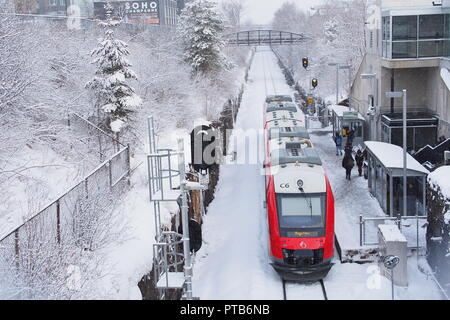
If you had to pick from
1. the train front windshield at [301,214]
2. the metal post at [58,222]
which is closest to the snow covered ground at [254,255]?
the train front windshield at [301,214]

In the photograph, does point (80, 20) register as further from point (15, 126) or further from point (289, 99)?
point (15, 126)

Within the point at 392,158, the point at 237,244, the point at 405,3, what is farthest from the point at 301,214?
the point at 405,3

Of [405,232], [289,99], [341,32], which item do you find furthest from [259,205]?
[341,32]

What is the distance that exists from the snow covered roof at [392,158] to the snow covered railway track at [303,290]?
5.05 metres

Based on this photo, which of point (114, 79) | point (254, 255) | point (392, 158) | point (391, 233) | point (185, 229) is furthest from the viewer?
point (114, 79)

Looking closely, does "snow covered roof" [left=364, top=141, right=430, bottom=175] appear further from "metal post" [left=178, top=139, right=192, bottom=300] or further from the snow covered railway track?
Result: "metal post" [left=178, top=139, right=192, bottom=300]

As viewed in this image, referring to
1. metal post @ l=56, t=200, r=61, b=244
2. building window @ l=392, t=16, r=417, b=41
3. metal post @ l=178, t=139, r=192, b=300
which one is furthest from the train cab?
building window @ l=392, t=16, r=417, b=41

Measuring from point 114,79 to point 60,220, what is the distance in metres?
10.8

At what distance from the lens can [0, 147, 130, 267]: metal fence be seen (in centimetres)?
921

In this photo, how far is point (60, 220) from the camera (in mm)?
11594

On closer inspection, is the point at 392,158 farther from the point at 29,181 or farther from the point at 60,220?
the point at 60,220

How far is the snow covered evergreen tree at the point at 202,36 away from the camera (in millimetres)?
41562

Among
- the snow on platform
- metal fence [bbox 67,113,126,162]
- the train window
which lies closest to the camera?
the train window

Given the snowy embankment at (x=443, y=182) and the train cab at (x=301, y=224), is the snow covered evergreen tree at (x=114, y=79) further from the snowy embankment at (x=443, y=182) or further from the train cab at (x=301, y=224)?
the snowy embankment at (x=443, y=182)
